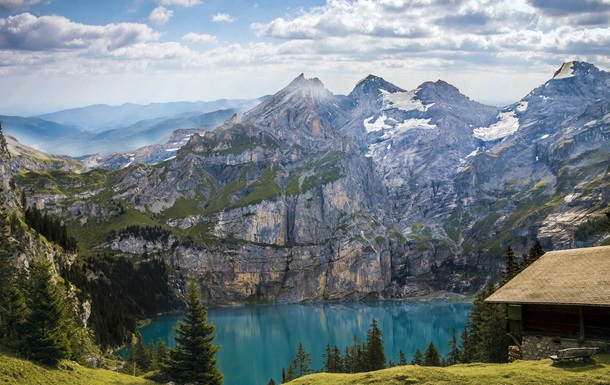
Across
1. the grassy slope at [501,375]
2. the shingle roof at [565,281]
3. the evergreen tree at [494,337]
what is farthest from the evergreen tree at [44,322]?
the evergreen tree at [494,337]

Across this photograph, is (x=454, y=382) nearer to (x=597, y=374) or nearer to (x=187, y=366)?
(x=597, y=374)

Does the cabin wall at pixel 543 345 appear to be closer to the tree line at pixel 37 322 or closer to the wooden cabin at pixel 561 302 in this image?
the wooden cabin at pixel 561 302

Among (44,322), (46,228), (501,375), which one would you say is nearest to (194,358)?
(44,322)

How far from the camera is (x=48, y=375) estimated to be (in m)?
53.4

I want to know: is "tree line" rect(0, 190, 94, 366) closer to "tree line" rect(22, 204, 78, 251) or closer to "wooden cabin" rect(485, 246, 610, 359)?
"wooden cabin" rect(485, 246, 610, 359)

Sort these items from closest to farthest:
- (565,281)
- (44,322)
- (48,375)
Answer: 1. (565,281)
2. (48,375)
3. (44,322)

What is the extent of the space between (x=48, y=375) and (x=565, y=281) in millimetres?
43388

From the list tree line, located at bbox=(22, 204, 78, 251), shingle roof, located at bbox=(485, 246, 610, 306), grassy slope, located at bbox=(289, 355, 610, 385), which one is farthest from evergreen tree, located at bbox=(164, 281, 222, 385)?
tree line, located at bbox=(22, 204, 78, 251)

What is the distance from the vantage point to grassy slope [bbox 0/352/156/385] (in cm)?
4856

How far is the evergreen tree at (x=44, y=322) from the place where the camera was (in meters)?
56.7

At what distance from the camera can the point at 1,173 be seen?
15812cm

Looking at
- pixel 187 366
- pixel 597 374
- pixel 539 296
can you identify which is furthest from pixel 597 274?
pixel 187 366

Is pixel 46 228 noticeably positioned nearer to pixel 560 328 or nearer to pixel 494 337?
pixel 494 337

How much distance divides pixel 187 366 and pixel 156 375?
4.49 metres
